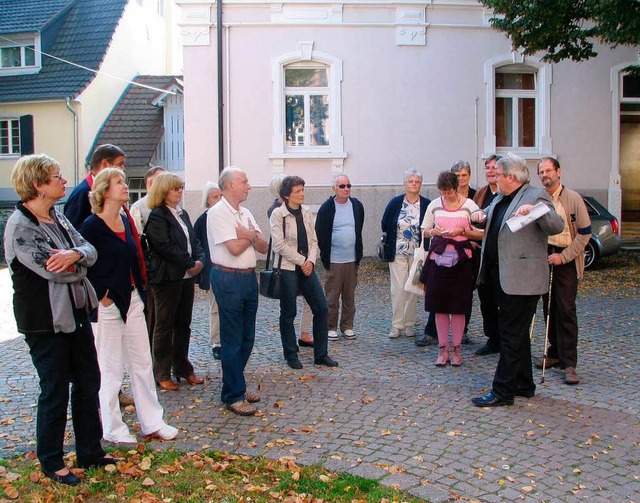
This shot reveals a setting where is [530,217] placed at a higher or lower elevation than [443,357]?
higher

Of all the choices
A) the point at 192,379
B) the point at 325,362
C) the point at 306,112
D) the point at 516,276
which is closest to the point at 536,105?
the point at 306,112

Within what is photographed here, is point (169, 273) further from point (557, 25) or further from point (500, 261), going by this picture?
point (557, 25)

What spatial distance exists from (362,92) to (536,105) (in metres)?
4.27

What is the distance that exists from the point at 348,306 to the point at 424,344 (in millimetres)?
1099

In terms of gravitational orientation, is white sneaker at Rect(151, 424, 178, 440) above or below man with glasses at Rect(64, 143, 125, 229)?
below

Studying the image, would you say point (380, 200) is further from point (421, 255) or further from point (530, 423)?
point (530, 423)

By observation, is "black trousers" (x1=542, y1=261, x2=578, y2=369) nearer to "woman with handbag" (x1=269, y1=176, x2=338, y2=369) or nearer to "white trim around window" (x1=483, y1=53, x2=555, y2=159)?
"woman with handbag" (x1=269, y1=176, x2=338, y2=369)

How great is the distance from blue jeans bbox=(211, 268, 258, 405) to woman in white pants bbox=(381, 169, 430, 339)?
316cm

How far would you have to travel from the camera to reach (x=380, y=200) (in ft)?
58.1

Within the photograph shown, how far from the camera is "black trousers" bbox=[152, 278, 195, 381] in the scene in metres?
6.74

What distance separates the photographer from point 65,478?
472 centimetres

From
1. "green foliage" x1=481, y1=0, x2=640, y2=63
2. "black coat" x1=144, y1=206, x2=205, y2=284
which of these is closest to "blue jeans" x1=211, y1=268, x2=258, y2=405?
"black coat" x1=144, y1=206, x2=205, y2=284

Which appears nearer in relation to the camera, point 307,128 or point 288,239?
point 288,239

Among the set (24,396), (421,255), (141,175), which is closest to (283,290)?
(421,255)
